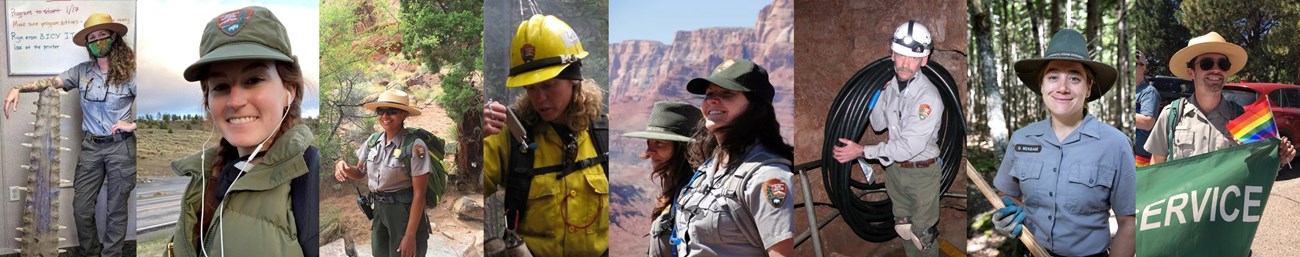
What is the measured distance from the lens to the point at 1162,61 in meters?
6.82

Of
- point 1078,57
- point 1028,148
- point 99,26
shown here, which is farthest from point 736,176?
point 99,26

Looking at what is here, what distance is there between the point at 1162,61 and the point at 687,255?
9.15 feet

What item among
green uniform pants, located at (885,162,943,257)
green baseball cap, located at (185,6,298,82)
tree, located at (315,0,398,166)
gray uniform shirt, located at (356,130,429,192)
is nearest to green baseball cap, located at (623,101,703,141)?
gray uniform shirt, located at (356,130,429,192)

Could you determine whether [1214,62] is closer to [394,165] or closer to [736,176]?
[736,176]

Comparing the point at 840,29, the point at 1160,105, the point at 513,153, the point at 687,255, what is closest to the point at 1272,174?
the point at 1160,105

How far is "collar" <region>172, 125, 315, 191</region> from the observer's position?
6293mm

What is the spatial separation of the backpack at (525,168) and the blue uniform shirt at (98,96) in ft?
10.8

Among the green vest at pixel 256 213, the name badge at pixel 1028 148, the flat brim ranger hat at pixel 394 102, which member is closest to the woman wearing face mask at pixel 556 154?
the flat brim ranger hat at pixel 394 102

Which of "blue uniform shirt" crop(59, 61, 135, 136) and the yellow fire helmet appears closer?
the yellow fire helmet

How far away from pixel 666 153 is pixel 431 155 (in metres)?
1.36

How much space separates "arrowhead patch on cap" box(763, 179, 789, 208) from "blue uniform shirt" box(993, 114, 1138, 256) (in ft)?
4.81

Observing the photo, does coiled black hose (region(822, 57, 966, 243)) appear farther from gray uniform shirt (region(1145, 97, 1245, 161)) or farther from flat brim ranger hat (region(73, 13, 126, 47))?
Result: flat brim ranger hat (region(73, 13, 126, 47))

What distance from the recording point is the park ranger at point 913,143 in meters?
7.46

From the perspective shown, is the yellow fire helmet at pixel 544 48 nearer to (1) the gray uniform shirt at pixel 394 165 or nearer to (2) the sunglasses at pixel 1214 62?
(1) the gray uniform shirt at pixel 394 165
